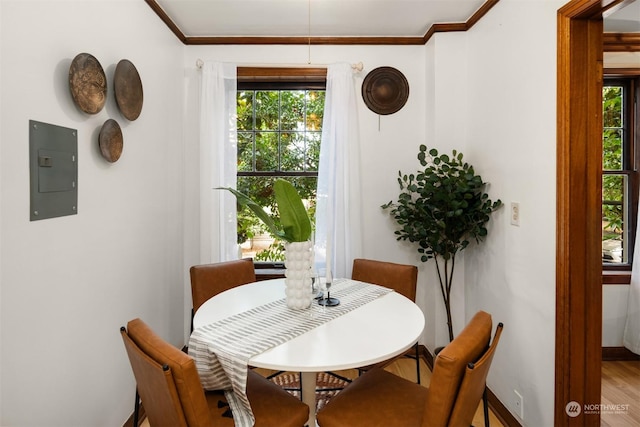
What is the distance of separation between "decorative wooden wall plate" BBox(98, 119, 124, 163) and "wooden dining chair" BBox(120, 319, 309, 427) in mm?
953

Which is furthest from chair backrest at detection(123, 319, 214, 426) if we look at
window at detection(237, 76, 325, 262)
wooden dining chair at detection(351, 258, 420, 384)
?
window at detection(237, 76, 325, 262)

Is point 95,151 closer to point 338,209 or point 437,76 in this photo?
point 338,209

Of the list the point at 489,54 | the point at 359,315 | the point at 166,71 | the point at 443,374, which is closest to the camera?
the point at 443,374

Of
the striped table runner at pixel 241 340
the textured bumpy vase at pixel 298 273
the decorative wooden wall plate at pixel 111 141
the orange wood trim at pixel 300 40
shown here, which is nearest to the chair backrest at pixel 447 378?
the striped table runner at pixel 241 340

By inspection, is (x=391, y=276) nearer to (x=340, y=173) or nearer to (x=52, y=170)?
(x=340, y=173)

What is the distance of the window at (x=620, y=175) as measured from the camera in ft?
9.43

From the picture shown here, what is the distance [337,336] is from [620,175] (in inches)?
114

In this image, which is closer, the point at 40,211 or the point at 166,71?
the point at 40,211

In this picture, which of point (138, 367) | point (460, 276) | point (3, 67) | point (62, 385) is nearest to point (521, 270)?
point (460, 276)

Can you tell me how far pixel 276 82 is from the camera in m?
3.14

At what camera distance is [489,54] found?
7.96 ft

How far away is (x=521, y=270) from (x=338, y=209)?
138cm

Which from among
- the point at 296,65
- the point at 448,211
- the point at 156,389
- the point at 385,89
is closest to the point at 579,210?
the point at 448,211

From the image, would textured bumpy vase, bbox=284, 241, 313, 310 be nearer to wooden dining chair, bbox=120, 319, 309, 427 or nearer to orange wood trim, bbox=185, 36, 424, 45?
wooden dining chair, bbox=120, 319, 309, 427
